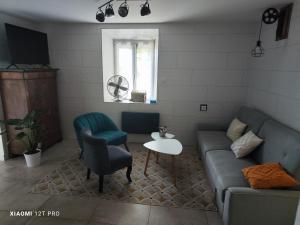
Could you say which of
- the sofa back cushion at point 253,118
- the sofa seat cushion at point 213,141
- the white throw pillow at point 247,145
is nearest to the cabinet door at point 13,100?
the sofa seat cushion at point 213,141

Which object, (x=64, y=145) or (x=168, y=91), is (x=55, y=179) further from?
(x=168, y=91)

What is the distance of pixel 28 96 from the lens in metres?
2.98

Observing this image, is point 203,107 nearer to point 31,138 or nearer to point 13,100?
point 31,138

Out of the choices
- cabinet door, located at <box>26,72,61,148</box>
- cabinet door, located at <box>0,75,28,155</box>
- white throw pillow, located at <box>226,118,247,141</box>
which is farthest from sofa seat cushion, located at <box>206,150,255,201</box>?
cabinet door, located at <box>0,75,28,155</box>

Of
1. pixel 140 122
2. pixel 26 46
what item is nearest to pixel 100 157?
pixel 140 122

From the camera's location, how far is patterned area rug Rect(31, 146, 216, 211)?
2223mm

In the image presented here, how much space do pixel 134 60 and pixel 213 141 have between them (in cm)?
233

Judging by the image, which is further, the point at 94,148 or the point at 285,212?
the point at 94,148

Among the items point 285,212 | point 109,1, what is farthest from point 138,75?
point 285,212

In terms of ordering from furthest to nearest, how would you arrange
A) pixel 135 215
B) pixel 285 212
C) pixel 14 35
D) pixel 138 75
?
1. pixel 138 75
2. pixel 14 35
3. pixel 135 215
4. pixel 285 212

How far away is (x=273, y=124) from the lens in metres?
2.31

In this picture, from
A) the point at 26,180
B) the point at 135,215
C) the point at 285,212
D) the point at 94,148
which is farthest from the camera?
the point at 26,180

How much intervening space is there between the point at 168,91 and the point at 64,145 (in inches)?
90.0

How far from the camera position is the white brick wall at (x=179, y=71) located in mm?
3385
